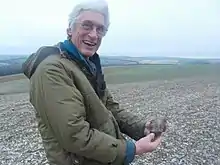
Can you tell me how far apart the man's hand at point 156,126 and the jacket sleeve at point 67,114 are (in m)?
0.47

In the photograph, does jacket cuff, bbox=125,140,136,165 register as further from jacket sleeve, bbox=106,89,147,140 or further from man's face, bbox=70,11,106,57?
man's face, bbox=70,11,106,57

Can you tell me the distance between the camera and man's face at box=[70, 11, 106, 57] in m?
2.14

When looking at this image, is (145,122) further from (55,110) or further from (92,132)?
(55,110)

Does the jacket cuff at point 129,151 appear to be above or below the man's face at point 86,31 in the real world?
below

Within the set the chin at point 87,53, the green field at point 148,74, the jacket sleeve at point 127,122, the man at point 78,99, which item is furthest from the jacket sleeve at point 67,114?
the green field at point 148,74

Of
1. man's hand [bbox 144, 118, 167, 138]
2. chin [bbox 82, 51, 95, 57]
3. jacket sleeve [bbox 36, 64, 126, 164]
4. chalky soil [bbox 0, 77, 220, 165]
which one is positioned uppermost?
chin [bbox 82, 51, 95, 57]

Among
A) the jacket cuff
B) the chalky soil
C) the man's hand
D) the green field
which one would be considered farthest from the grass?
the jacket cuff

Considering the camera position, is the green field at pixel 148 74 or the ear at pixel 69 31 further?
the green field at pixel 148 74

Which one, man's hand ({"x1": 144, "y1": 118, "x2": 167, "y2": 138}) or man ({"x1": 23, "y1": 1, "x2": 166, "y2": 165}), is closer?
man ({"x1": 23, "y1": 1, "x2": 166, "y2": 165})

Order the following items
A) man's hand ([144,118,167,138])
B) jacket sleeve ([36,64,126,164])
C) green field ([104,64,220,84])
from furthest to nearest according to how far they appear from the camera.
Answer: green field ([104,64,220,84])
man's hand ([144,118,167,138])
jacket sleeve ([36,64,126,164])

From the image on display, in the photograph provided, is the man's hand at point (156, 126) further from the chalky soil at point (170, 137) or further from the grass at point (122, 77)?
the grass at point (122, 77)

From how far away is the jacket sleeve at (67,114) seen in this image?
187 centimetres

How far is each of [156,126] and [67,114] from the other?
76 cm

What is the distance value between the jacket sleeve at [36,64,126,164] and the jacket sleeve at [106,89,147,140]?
2.08 feet
